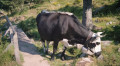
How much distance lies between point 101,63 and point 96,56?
41 centimetres

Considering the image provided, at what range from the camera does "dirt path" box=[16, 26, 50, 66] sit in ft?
24.5

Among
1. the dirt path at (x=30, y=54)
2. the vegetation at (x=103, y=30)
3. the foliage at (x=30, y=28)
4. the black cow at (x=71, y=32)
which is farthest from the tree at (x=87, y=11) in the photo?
the dirt path at (x=30, y=54)

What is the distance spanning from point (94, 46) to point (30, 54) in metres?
3.28

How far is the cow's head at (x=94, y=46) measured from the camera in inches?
279

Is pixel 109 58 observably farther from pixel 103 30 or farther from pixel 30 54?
Result: pixel 103 30

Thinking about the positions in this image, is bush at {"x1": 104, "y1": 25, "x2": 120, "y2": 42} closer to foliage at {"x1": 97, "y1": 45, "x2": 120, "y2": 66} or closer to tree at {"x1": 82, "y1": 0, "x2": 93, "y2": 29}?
tree at {"x1": 82, "y1": 0, "x2": 93, "y2": 29}

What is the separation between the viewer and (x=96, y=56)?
735 cm

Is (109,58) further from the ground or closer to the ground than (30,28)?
further from the ground

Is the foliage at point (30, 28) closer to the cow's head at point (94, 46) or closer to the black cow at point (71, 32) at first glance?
Answer: the black cow at point (71, 32)

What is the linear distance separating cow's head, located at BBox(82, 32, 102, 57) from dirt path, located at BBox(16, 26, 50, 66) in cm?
193

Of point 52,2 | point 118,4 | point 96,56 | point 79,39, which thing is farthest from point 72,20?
point 52,2

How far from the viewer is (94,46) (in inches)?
283

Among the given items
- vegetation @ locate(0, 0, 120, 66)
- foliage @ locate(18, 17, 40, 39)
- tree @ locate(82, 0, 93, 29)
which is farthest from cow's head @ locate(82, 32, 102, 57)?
foliage @ locate(18, 17, 40, 39)

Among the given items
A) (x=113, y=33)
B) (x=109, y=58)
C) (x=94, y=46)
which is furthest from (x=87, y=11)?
(x=109, y=58)
